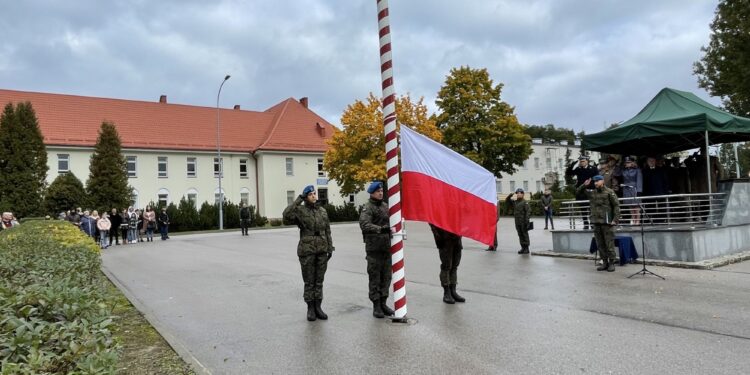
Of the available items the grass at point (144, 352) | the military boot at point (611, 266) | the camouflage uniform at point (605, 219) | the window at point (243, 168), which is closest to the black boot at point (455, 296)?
the grass at point (144, 352)

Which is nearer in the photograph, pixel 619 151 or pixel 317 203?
pixel 317 203

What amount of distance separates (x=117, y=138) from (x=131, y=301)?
34067 mm

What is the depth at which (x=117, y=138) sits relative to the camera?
3900cm

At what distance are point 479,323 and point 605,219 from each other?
5.70m

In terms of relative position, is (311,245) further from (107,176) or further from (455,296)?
(107,176)

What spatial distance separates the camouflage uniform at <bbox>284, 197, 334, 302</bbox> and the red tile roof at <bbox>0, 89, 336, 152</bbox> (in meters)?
44.2

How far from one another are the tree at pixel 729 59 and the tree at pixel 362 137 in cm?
2026

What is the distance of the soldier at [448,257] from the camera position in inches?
309

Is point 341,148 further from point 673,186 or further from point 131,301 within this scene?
point 131,301

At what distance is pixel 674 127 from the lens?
1279 cm

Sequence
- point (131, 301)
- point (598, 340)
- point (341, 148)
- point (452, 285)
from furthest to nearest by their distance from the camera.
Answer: point (341, 148) < point (131, 301) < point (452, 285) < point (598, 340)

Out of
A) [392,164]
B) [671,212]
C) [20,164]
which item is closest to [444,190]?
[392,164]

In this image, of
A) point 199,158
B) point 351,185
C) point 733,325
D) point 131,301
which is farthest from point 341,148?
point 733,325

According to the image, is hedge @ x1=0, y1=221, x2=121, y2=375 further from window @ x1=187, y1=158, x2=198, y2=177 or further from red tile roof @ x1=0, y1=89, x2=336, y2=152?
window @ x1=187, y1=158, x2=198, y2=177
